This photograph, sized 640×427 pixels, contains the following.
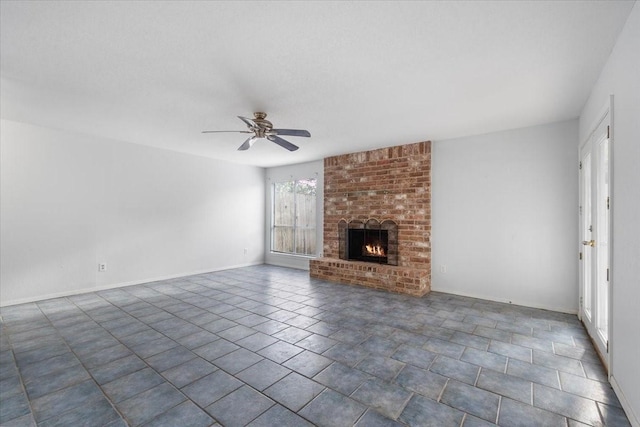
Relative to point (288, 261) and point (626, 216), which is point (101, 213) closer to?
point (288, 261)

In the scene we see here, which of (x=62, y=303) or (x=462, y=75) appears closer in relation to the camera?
(x=462, y=75)

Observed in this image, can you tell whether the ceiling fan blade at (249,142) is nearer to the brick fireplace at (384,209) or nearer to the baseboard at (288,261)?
the brick fireplace at (384,209)

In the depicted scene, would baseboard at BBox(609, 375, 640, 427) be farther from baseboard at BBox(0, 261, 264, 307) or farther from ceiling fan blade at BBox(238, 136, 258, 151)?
baseboard at BBox(0, 261, 264, 307)

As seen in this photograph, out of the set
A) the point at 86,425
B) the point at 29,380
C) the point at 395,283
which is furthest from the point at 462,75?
the point at 29,380

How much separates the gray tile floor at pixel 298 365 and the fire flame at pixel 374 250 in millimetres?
1453

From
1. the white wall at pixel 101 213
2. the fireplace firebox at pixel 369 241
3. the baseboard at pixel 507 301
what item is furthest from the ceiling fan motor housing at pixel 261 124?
the baseboard at pixel 507 301

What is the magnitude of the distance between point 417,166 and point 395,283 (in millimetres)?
2002

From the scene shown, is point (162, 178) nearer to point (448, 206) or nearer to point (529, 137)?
point (448, 206)

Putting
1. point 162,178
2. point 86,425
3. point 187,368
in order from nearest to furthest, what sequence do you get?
point 86,425, point 187,368, point 162,178

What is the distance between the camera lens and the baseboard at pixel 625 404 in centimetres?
166

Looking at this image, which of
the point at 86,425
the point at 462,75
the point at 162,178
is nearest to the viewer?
the point at 86,425

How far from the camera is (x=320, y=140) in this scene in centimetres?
480

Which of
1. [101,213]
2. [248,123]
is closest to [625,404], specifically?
[248,123]

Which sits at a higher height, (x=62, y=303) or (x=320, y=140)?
(x=320, y=140)
